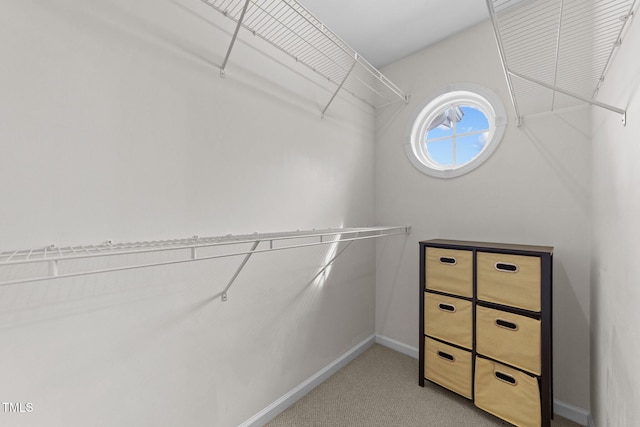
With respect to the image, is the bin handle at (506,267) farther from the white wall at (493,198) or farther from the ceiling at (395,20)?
the ceiling at (395,20)

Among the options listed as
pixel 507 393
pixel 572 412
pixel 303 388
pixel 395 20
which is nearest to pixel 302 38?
pixel 395 20

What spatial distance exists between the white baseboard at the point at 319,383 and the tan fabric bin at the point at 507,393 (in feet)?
1.23

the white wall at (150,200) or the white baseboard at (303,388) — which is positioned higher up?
the white wall at (150,200)

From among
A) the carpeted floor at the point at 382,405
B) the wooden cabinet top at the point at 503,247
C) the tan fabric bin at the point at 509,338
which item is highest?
the wooden cabinet top at the point at 503,247

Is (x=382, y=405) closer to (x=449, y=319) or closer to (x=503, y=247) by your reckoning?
(x=449, y=319)

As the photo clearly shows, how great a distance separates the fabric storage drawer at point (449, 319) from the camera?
5.56 feet

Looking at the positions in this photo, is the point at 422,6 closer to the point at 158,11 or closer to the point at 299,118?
the point at 299,118

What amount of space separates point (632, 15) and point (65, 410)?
2418 millimetres

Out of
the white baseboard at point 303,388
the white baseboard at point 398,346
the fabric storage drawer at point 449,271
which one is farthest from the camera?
the white baseboard at point 398,346

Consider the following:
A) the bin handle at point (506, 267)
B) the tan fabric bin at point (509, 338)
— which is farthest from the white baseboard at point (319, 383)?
the bin handle at point (506, 267)

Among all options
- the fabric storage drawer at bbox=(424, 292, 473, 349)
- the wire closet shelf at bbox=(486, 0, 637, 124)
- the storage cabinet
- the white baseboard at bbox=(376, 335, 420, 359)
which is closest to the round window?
the wire closet shelf at bbox=(486, 0, 637, 124)

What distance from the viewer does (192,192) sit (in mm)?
1272

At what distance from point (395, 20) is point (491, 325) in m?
2.06

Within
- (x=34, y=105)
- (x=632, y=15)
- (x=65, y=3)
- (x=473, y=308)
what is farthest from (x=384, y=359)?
(x=65, y=3)
